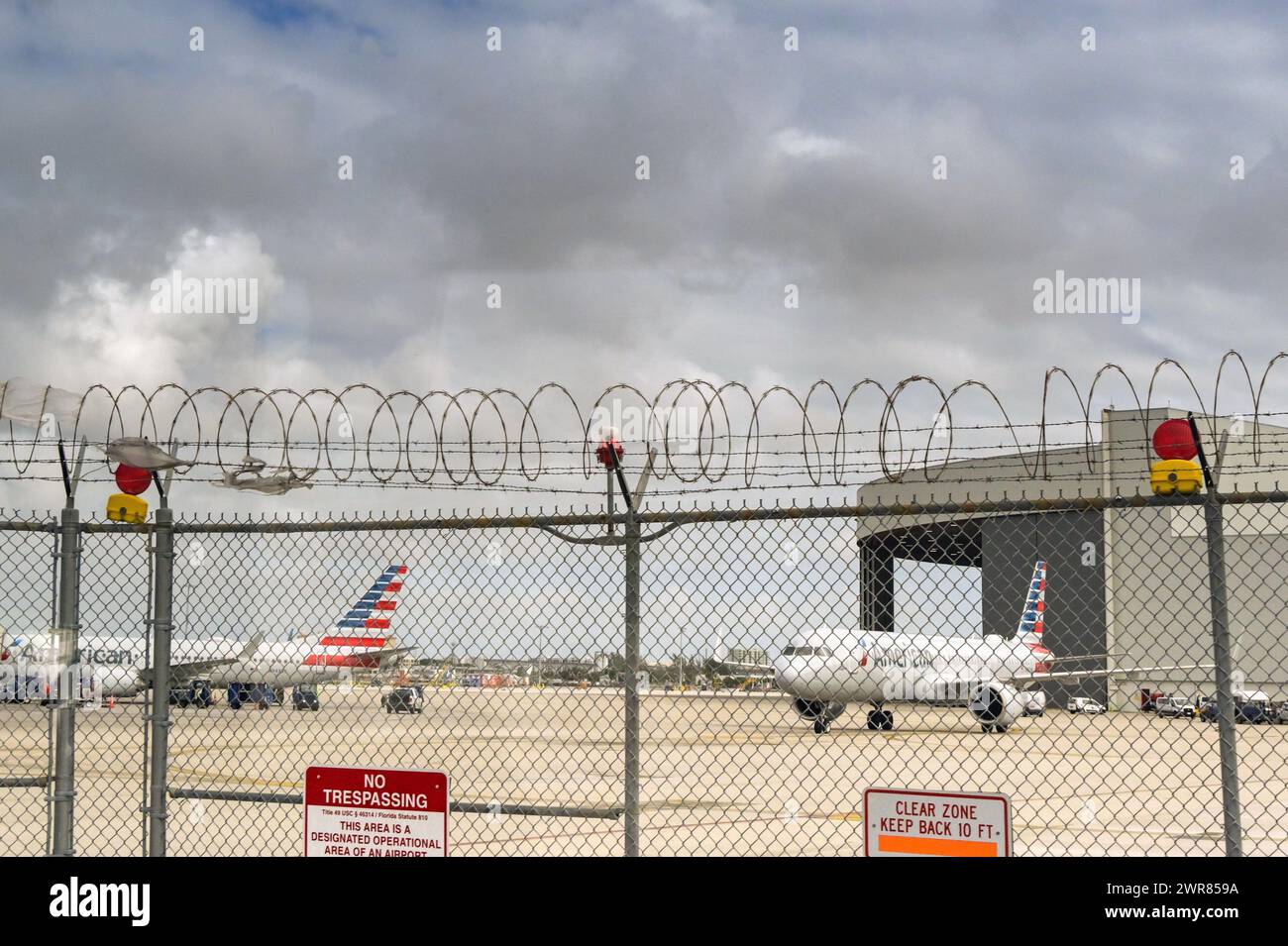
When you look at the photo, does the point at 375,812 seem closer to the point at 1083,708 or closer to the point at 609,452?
the point at 609,452

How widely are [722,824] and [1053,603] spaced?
44351 mm

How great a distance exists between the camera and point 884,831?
469 cm

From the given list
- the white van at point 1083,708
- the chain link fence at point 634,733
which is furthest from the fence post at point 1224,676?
the white van at point 1083,708

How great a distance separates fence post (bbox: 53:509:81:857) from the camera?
20.6ft

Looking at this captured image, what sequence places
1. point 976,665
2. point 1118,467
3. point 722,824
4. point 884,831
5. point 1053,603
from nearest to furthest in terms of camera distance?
point 884,831, point 722,824, point 976,665, point 1118,467, point 1053,603

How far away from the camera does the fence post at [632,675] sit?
5207 mm

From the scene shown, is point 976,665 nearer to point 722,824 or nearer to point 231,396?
point 722,824
